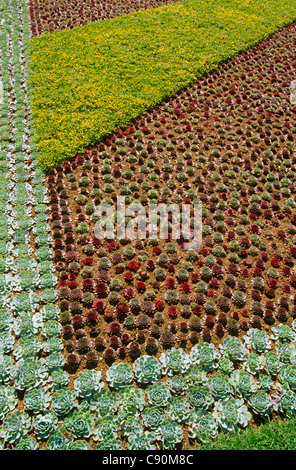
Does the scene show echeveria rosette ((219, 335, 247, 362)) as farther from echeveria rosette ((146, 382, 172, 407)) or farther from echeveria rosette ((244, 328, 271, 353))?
echeveria rosette ((146, 382, 172, 407))

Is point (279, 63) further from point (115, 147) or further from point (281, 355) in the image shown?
point (281, 355)

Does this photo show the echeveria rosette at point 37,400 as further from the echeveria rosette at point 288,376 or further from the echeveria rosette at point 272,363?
the echeveria rosette at point 288,376

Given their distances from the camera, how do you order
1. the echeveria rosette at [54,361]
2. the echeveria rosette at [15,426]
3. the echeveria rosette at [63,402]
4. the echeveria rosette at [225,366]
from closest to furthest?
the echeveria rosette at [15,426] → the echeveria rosette at [63,402] → the echeveria rosette at [54,361] → the echeveria rosette at [225,366]

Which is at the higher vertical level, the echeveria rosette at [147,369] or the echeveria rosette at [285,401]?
the echeveria rosette at [147,369]

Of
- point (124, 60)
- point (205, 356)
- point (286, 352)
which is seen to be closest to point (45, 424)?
point (205, 356)

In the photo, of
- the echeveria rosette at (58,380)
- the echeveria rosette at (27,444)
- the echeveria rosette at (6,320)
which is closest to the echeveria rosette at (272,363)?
the echeveria rosette at (58,380)

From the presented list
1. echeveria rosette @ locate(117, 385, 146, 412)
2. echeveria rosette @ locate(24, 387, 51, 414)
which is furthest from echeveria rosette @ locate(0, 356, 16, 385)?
echeveria rosette @ locate(117, 385, 146, 412)
